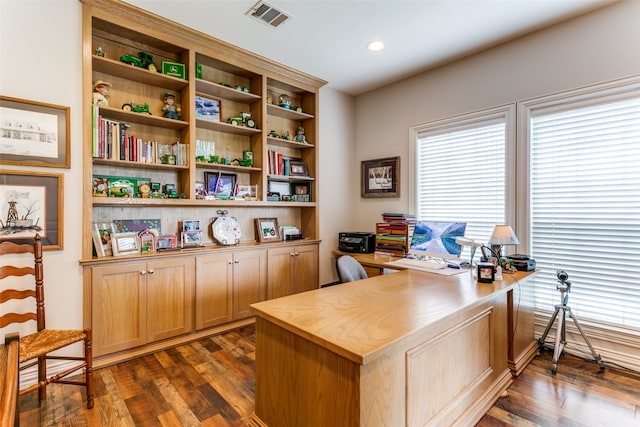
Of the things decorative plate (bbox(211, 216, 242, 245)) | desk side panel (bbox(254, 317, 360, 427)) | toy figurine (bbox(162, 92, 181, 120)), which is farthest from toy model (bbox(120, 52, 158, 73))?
desk side panel (bbox(254, 317, 360, 427))

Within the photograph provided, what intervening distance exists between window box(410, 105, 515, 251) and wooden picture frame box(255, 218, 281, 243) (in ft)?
5.45

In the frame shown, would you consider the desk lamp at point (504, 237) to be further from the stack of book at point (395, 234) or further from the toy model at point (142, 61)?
the toy model at point (142, 61)

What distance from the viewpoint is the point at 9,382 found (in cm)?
68

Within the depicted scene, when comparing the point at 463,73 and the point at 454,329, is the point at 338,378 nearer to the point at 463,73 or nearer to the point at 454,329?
the point at 454,329

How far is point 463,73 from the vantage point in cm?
319

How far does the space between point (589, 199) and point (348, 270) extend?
205 cm

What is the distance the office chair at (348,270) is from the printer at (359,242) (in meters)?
0.93

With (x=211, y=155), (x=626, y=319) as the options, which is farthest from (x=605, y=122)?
(x=211, y=155)

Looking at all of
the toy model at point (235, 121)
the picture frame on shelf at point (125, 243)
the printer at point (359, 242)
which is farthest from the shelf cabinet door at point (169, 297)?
the printer at point (359, 242)

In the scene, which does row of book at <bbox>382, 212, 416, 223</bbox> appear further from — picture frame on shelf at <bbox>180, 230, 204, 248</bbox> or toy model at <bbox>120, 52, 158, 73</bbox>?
toy model at <bbox>120, 52, 158, 73</bbox>

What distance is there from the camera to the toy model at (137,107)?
2.54m

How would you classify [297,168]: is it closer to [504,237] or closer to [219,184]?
[219,184]

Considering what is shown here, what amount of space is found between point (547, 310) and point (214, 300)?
9.92 feet

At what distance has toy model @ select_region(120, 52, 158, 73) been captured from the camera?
2.53m
